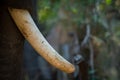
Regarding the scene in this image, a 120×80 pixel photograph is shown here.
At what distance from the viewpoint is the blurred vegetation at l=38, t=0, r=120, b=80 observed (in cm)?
315

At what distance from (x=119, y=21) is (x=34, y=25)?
2169mm

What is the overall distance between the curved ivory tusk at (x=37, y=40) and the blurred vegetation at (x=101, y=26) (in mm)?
1635

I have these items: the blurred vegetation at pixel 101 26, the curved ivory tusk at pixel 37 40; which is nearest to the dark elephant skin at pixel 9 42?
the curved ivory tusk at pixel 37 40

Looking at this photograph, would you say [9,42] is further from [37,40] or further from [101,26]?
[101,26]

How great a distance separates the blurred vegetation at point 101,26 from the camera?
3.15m

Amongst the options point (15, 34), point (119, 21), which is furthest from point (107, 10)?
point (15, 34)

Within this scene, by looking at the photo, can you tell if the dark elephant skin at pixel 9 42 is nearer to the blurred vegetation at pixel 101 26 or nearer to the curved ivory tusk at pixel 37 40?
the curved ivory tusk at pixel 37 40

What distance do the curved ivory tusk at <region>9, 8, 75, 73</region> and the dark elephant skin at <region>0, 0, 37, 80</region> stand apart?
0.09 feet

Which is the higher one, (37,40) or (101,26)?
(37,40)

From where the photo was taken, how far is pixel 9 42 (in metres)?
1.36

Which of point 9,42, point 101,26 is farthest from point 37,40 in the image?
point 101,26

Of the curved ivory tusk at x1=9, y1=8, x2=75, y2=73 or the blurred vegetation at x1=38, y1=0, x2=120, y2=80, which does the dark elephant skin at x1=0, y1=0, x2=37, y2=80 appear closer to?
the curved ivory tusk at x1=9, y1=8, x2=75, y2=73

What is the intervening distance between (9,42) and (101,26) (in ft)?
6.83

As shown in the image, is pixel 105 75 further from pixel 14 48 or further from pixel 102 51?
pixel 14 48
